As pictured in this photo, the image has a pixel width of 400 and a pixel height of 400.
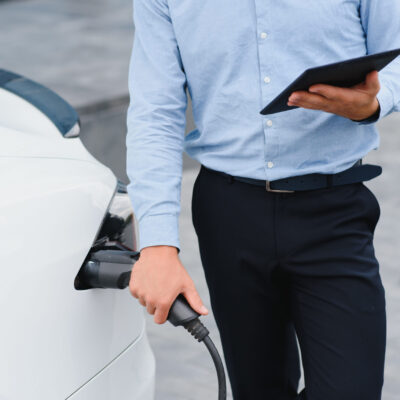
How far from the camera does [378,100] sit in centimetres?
163

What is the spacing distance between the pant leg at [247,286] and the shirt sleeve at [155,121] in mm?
133

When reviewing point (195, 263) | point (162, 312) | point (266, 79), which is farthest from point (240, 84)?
point (195, 263)

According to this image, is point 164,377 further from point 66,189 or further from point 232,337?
point 66,189

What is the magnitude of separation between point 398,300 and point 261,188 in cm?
185

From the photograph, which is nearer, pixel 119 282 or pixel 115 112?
pixel 119 282

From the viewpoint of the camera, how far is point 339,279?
5.72ft

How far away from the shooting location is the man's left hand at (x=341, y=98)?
1490mm

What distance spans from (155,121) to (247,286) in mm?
407

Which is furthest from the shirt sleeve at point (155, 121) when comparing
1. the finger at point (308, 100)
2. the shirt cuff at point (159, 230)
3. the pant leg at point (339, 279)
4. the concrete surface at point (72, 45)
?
the concrete surface at point (72, 45)

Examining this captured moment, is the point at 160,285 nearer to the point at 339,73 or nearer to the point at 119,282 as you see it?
the point at 119,282

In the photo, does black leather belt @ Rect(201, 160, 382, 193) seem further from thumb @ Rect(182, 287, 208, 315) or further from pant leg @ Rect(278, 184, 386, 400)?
thumb @ Rect(182, 287, 208, 315)

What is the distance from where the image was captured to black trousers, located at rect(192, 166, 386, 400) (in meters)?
1.74

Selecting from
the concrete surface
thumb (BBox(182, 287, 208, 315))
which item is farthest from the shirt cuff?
the concrete surface

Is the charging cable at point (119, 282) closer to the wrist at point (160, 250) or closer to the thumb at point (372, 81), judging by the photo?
the wrist at point (160, 250)
